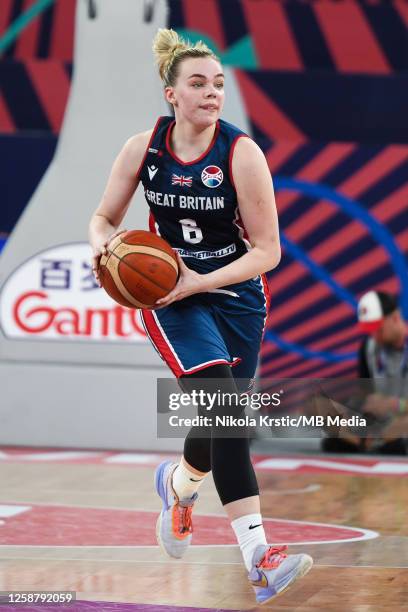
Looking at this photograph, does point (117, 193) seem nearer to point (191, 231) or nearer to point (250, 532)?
point (191, 231)

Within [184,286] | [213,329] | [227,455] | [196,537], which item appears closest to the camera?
[227,455]

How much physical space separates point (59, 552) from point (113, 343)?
4228mm

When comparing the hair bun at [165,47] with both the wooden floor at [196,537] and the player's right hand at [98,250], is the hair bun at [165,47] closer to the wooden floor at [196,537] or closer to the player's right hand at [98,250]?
the player's right hand at [98,250]

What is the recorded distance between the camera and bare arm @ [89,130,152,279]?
4836 millimetres

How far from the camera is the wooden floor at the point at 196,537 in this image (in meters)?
4.61

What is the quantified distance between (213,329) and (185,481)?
0.71 m

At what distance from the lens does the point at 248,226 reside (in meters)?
4.69

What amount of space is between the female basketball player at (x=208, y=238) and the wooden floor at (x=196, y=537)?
0.39 metres

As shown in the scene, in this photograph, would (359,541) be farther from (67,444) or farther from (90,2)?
(90,2)

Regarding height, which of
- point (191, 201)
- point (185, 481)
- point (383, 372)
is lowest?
point (185, 481)

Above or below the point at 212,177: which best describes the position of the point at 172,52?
above

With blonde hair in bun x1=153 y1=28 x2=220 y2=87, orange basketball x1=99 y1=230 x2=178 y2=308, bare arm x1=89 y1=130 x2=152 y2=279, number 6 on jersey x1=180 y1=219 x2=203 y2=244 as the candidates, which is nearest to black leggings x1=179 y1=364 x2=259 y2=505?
orange basketball x1=99 y1=230 x2=178 y2=308

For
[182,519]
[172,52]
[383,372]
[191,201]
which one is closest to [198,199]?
[191,201]

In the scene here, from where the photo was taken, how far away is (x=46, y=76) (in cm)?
1003
